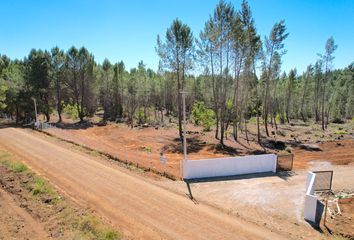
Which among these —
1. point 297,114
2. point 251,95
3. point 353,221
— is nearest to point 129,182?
point 353,221

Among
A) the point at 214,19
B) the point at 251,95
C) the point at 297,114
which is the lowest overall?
the point at 297,114

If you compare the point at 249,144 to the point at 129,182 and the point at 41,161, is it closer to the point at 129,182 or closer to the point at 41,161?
the point at 129,182

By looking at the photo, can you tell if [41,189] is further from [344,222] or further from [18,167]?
[344,222]

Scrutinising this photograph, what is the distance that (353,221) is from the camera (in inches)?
462

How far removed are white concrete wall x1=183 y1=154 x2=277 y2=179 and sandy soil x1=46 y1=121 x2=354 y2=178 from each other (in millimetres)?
1053

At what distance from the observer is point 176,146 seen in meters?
27.0

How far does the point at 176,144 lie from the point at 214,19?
12526 millimetres

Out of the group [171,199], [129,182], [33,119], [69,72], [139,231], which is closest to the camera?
[139,231]

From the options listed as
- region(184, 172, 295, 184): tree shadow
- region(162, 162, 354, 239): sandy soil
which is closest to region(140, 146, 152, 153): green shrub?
region(184, 172, 295, 184): tree shadow

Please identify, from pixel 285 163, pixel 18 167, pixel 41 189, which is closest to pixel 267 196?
pixel 285 163

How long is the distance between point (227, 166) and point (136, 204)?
697 cm

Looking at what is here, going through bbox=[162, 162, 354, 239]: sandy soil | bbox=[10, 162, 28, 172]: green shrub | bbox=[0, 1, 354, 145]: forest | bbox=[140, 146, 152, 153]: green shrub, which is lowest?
bbox=[162, 162, 354, 239]: sandy soil

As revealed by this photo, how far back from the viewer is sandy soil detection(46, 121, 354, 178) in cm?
2099

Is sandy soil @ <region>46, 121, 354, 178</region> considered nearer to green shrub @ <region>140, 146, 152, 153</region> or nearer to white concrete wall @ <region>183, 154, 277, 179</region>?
green shrub @ <region>140, 146, 152, 153</region>
